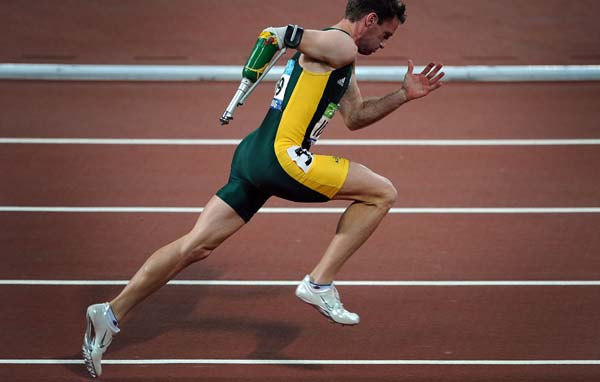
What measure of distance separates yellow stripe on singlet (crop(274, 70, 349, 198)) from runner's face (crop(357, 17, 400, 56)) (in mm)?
316

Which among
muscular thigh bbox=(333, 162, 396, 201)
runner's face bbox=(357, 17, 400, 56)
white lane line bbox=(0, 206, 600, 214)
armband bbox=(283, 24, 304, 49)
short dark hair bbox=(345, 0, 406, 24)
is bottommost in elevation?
white lane line bbox=(0, 206, 600, 214)

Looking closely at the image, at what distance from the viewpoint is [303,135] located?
17.6 feet

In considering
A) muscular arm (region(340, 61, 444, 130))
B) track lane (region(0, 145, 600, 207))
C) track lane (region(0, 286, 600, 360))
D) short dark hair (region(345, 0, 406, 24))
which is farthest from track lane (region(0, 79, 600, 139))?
short dark hair (region(345, 0, 406, 24))

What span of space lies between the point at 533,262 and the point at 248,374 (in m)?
2.50

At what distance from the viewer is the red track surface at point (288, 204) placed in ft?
19.4

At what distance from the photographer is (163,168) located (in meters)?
8.64

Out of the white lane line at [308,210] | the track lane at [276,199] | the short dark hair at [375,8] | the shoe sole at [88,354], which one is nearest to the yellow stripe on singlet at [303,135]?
the short dark hair at [375,8]

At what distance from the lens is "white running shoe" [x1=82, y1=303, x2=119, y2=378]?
5.35 metres

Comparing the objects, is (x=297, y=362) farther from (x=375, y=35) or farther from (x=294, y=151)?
(x=375, y=35)

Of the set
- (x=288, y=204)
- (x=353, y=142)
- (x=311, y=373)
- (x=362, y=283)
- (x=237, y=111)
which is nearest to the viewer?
(x=311, y=373)

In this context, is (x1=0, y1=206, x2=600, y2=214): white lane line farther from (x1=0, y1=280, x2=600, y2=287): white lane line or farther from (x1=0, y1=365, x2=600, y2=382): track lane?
(x1=0, y1=365, x2=600, y2=382): track lane

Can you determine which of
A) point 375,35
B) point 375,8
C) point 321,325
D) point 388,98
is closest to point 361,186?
point 388,98

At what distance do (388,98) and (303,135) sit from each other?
1.70 feet

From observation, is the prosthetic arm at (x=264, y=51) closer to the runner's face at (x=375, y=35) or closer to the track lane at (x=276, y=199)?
the runner's face at (x=375, y=35)
